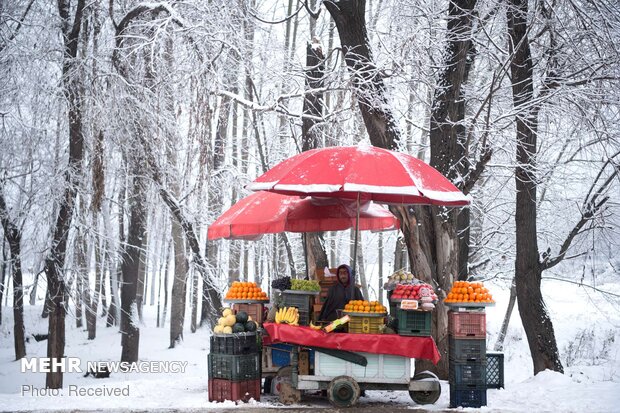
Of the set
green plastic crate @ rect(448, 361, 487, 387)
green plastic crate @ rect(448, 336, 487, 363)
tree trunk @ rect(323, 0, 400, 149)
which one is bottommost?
green plastic crate @ rect(448, 361, 487, 387)

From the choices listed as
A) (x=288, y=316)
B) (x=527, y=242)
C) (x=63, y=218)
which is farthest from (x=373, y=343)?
(x=63, y=218)

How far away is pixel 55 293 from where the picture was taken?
12562 millimetres

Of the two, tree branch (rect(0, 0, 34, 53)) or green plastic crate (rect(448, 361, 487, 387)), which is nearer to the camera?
green plastic crate (rect(448, 361, 487, 387))

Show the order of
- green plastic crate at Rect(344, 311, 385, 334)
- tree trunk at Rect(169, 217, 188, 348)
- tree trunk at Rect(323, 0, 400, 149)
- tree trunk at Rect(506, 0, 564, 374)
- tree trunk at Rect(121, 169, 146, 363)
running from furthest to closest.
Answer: tree trunk at Rect(169, 217, 188, 348) < tree trunk at Rect(121, 169, 146, 363) < tree trunk at Rect(506, 0, 564, 374) < tree trunk at Rect(323, 0, 400, 149) < green plastic crate at Rect(344, 311, 385, 334)

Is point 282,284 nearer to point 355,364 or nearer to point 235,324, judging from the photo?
point 235,324

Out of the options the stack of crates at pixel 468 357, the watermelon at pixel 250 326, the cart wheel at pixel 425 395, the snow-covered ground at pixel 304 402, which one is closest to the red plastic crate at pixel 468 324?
the stack of crates at pixel 468 357

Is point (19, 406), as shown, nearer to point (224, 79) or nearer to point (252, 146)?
point (224, 79)

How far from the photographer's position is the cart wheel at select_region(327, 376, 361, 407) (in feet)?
27.1

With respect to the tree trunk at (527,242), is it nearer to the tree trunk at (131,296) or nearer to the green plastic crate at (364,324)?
the green plastic crate at (364,324)

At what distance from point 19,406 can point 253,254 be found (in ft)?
45.1

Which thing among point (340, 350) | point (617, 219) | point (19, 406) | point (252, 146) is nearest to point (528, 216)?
point (617, 219)

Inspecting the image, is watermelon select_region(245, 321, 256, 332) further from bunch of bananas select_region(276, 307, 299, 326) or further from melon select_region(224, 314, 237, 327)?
bunch of bananas select_region(276, 307, 299, 326)

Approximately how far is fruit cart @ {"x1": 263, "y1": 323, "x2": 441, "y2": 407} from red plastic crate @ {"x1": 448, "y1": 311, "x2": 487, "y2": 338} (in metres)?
0.35

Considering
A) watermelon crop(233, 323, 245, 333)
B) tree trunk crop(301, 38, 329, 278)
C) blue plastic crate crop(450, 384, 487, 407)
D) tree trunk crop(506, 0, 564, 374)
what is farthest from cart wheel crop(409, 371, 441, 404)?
tree trunk crop(301, 38, 329, 278)
